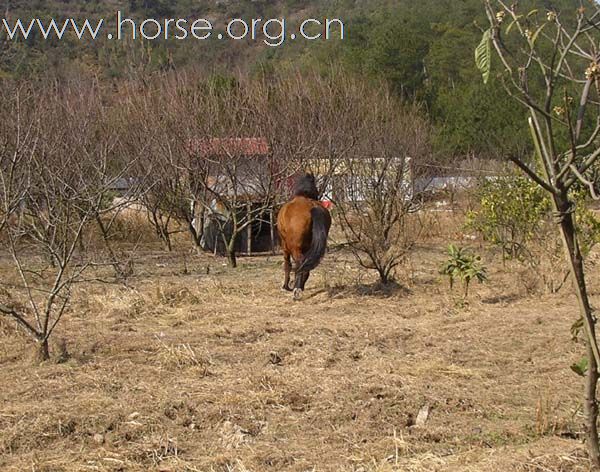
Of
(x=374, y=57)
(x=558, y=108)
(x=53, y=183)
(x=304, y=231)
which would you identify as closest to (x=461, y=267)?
(x=304, y=231)

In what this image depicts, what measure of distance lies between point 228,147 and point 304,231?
15.1 ft

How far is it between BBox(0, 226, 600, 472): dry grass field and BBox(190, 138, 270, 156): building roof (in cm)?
488

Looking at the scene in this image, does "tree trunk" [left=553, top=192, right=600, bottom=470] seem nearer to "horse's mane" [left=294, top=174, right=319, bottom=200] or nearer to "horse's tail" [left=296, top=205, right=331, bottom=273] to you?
"horse's tail" [left=296, top=205, right=331, bottom=273]

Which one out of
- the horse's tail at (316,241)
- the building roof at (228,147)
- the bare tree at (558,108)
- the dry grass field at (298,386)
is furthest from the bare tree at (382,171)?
the bare tree at (558,108)

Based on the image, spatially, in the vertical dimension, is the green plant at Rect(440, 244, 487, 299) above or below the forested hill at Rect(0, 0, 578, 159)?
below

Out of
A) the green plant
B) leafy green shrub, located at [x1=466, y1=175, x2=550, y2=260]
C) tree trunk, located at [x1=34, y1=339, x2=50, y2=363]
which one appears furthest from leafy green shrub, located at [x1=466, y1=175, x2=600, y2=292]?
tree trunk, located at [x1=34, y1=339, x2=50, y2=363]

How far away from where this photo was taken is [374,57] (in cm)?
3133

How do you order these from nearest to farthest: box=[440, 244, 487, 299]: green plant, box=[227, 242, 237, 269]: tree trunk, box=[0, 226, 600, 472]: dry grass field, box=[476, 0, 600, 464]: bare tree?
box=[476, 0, 600, 464]: bare tree < box=[0, 226, 600, 472]: dry grass field < box=[440, 244, 487, 299]: green plant < box=[227, 242, 237, 269]: tree trunk

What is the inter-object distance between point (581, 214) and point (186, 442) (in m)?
6.20

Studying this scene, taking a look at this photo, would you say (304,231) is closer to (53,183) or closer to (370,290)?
(370,290)

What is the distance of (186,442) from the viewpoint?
14.4 ft

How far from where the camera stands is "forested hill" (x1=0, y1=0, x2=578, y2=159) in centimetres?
2400

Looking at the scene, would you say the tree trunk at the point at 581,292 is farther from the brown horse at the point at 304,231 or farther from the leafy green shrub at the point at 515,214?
the leafy green shrub at the point at 515,214

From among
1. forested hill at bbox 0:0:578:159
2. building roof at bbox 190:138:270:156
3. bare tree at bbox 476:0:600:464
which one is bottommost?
bare tree at bbox 476:0:600:464
